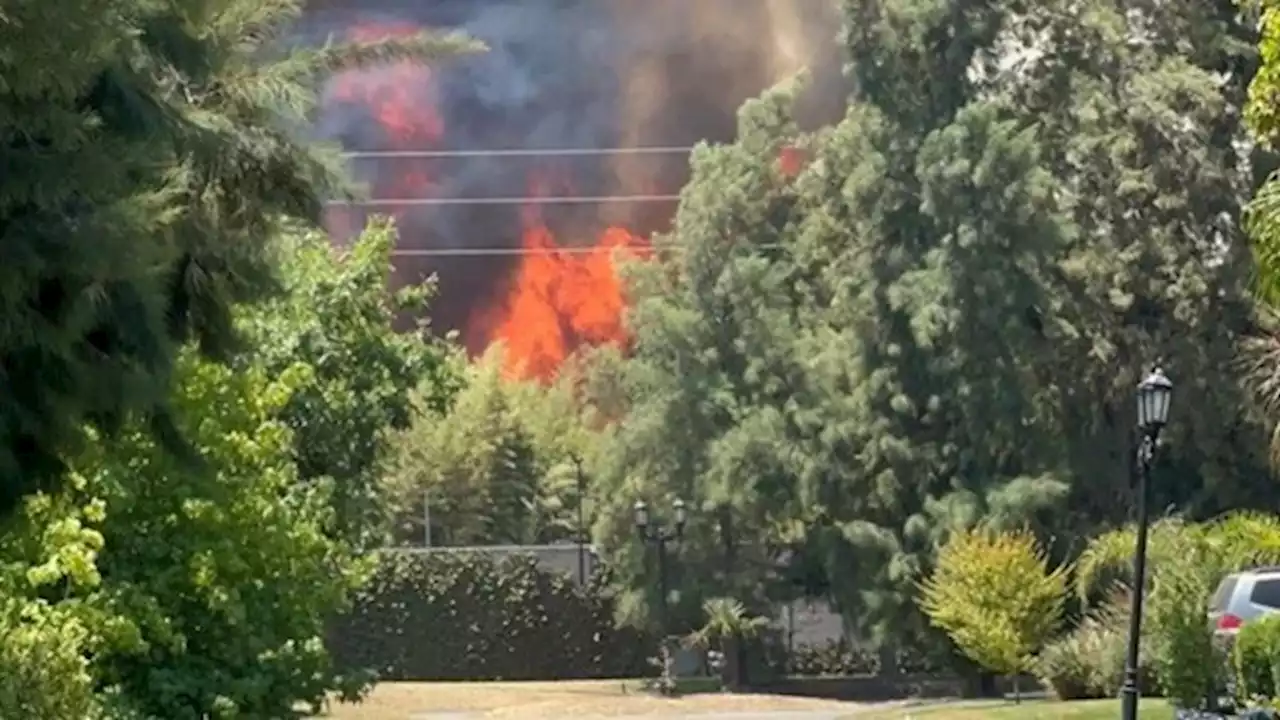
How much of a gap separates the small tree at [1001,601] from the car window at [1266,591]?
1051 centimetres

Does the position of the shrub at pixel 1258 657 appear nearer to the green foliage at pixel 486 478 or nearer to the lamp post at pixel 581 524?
the lamp post at pixel 581 524

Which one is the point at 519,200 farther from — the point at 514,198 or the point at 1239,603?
the point at 1239,603

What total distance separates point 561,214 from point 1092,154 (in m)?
45.8

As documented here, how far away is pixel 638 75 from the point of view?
91750 millimetres

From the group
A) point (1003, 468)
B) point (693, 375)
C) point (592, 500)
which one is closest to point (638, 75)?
point (592, 500)

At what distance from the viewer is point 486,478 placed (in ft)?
241

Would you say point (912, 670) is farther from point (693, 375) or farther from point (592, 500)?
point (592, 500)

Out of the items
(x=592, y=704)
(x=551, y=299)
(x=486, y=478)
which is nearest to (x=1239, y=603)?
(x=592, y=704)

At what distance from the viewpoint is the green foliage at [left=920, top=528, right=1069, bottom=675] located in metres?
36.9

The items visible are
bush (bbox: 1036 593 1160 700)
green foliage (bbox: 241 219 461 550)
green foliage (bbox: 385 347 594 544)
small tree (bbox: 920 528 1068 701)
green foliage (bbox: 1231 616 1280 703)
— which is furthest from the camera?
green foliage (bbox: 385 347 594 544)

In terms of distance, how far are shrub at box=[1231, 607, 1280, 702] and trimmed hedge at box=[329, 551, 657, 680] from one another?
34382mm

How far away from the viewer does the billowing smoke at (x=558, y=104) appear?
91250mm


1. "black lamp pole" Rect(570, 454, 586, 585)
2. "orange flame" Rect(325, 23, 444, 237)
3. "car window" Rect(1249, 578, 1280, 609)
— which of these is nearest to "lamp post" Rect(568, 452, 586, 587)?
"black lamp pole" Rect(570, 454, 586, 585)

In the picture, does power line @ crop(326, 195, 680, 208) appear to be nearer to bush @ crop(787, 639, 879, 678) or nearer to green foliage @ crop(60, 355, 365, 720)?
bush @ crop(787, 639, 879, 678)
